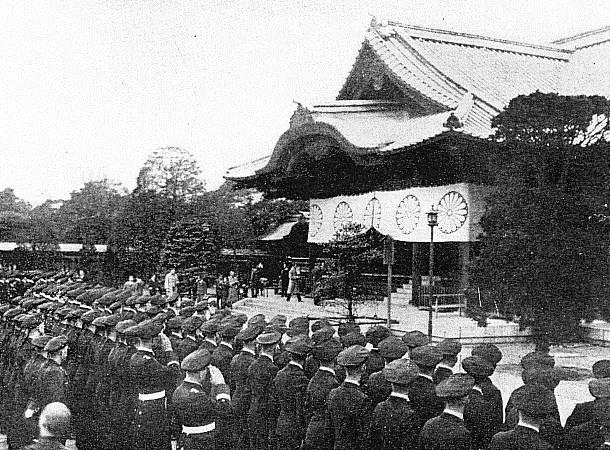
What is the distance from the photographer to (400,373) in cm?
403

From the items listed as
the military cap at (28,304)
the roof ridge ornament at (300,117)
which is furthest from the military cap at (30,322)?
the roof ridge ornament at (300,117)

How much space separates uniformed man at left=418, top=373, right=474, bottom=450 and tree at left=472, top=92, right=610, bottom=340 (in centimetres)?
551

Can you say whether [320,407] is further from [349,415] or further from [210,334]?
[210,334]

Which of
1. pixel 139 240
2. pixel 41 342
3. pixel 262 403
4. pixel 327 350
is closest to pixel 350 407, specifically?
pixel 327 350

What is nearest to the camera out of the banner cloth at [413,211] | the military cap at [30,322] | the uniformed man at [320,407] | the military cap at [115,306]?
the uniformed man at [320,407]

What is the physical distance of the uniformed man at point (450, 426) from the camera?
3.52 metres

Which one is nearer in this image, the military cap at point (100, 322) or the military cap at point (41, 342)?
the military cap at point (41, 342)

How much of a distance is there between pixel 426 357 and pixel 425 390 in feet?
0.73

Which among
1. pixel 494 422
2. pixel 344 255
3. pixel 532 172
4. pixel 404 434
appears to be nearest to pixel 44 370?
pixel 404 434

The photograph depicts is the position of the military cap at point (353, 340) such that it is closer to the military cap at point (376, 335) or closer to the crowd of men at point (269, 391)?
the crowd of men at point (269, 391)

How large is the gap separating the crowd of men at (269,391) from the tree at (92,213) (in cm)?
2083

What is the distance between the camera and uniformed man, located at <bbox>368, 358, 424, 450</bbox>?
396 centimetres

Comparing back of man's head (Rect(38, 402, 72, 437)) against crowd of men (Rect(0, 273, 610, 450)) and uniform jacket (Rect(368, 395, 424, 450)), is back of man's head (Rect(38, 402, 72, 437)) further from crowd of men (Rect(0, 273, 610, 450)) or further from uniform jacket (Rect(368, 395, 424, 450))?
uniform jacket (Rect(368, 395, 424, 450))

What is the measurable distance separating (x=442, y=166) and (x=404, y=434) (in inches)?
431
